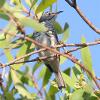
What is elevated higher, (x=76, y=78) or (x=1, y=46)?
(x=1, y=46)

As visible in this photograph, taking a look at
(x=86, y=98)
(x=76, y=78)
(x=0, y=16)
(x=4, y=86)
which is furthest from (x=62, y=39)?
(x=0, y=16)

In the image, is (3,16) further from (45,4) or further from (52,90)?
(52,90)

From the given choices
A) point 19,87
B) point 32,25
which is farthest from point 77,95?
point 32,25

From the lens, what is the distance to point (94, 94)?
4.08 ft

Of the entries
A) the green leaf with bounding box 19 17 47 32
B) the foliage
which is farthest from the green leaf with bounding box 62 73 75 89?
the green leaf with bounding box 19 17 47 32

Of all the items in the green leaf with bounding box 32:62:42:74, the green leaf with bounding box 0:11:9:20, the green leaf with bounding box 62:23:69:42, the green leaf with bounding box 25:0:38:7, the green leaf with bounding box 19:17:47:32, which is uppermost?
the green leaf with bounding box 25:0:38:7

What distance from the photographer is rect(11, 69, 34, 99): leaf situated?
108 centimetres

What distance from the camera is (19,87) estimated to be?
1.12m

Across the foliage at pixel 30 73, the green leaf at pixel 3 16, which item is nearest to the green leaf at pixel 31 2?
the foliage at pixel 30 73

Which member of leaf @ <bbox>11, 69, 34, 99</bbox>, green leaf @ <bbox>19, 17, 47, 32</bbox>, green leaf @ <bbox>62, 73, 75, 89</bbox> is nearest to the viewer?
green leaf @ <bbox>19, 17, 47, 32</bbox>

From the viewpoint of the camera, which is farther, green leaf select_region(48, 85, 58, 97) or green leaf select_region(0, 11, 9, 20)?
green leaf select_region(48, 85, 58, 97)

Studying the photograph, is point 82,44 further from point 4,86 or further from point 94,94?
point 4,86

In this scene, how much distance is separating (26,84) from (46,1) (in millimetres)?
274

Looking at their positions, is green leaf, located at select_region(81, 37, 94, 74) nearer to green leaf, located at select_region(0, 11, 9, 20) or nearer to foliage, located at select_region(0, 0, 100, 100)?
foliage, located at select_region(0, 0, 100, 100)
